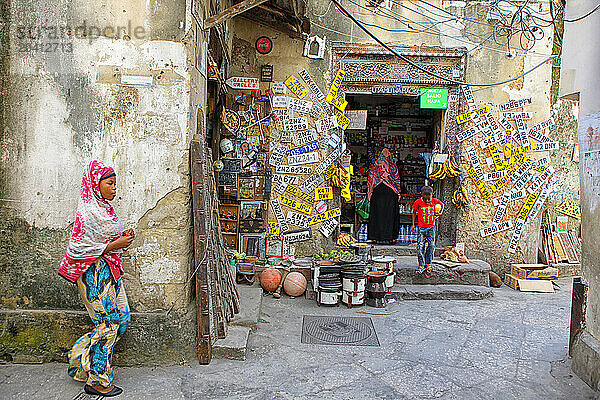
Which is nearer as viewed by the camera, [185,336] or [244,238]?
[185,336]

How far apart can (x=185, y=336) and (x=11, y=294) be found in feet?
5.27

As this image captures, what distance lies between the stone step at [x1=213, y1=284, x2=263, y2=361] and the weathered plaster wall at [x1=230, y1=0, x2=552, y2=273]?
3.61m

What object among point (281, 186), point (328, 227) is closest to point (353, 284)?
point (328, 227)

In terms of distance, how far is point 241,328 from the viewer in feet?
17.9

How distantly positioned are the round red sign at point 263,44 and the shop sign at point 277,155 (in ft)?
4.93

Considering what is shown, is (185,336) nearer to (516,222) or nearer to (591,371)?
(591,371)

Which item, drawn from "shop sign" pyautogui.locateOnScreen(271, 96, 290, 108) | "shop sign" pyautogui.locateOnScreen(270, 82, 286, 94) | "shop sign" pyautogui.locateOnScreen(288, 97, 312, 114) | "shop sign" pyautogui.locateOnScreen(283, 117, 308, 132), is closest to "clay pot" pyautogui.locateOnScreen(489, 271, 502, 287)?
"shop sign" pyautogui.locateOnScreen(283, 117, 308, 132)

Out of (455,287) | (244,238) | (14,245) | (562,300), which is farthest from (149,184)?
(562,300)

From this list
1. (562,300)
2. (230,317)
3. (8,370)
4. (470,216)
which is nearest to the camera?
(8,370)

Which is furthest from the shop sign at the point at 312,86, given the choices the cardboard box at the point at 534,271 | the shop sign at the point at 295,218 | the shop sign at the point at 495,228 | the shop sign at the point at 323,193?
the cardboard box at the point at 534,271

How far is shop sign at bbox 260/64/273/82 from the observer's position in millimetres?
8258

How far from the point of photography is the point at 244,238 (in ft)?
26.9

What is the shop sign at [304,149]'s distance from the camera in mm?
8359

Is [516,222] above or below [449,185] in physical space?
below
